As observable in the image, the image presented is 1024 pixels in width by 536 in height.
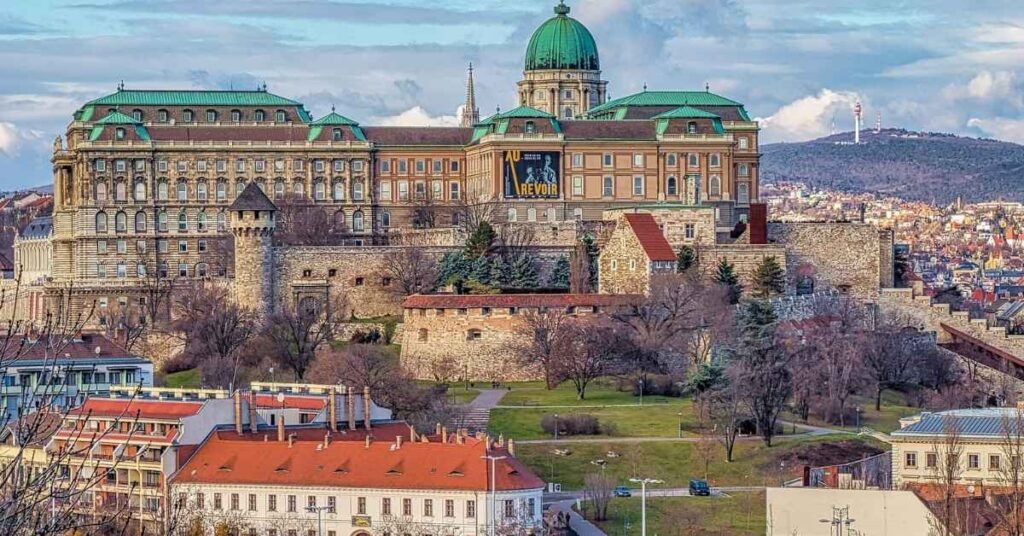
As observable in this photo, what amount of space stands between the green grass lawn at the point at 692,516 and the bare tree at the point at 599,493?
0.33 m

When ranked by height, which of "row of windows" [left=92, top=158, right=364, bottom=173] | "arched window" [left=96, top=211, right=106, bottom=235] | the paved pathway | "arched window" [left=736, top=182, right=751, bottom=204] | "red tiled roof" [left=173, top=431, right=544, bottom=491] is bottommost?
"red tiled roof" [left=173, top=431, right=544, bottom=491]

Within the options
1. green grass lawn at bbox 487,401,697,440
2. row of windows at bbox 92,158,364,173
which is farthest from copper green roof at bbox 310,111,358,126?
green grass lawn at bbox 487,401,697,440

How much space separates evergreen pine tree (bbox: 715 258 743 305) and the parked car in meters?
25.1

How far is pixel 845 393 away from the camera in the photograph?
281ft

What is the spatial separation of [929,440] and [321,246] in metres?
46.4

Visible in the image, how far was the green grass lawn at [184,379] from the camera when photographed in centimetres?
9319

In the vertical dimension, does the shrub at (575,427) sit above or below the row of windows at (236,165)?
below

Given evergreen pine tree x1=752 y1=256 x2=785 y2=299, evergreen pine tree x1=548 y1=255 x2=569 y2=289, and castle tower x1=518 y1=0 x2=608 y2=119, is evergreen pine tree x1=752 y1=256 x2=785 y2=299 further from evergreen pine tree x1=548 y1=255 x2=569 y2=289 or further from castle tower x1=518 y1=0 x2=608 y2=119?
castle tower x1=518 y1=0 x2=608 y2=119

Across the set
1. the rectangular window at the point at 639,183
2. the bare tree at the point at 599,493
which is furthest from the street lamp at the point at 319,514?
the rectangular window at the point at 639,183

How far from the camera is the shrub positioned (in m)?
78.6

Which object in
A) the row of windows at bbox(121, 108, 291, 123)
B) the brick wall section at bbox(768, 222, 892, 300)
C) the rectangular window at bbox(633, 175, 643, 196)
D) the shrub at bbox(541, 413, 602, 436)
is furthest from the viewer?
the row of windows at bbox(121, 108, 291, 123)

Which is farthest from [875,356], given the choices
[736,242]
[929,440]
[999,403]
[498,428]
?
[929,440]

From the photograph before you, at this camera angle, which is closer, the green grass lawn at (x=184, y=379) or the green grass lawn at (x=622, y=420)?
the green grass lawn at (x=622, y=420)

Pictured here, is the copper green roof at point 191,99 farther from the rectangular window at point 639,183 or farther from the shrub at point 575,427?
the shrub at point 575,427
